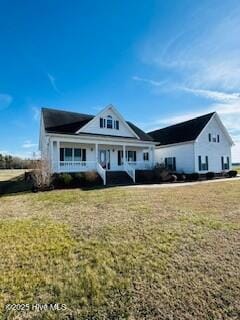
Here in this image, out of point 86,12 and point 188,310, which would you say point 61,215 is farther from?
point 86,12

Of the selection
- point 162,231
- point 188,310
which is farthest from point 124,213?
point 188,310

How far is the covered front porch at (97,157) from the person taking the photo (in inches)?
732

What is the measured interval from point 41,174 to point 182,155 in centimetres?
1718

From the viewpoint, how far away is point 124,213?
7871mm

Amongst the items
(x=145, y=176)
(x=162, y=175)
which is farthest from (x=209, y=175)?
(x=145, y=176)

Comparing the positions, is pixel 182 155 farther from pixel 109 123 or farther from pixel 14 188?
pixel 14 188

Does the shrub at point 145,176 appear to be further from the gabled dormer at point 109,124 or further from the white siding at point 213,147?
the white siding at point 213,147

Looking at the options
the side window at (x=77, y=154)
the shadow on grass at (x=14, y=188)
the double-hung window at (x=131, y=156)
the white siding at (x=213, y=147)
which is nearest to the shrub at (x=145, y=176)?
the double-hung window at (x=131, y=156)

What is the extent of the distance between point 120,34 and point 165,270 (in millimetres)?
12986

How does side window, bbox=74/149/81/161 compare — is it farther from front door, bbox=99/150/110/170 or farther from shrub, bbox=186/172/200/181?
shrub, bbox=186/172/200/181

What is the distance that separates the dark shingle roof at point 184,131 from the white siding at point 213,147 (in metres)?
0.61

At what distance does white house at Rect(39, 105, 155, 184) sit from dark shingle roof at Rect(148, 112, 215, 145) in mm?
4761

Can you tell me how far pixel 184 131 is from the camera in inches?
1086

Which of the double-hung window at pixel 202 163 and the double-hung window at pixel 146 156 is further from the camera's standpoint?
the double-hung window at pixel 146 156
